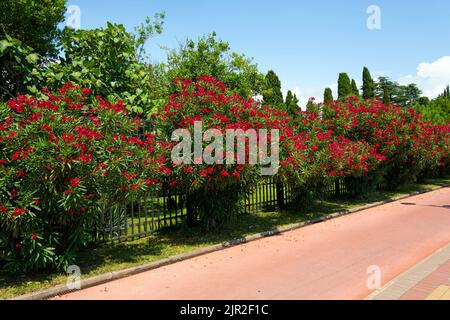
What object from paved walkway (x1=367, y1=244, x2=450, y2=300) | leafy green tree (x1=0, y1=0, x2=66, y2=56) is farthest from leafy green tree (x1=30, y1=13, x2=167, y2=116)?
paved walkway (x1=367, y1=244, x2=450, y2=300)

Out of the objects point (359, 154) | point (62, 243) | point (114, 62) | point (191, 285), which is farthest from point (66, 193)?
point (359, 154)

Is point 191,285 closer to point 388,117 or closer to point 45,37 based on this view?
point 388,117

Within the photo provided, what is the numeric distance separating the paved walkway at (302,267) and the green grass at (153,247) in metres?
0.51

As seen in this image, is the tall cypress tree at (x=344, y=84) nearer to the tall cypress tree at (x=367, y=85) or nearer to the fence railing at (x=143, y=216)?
the tall cypress tree at (x=367, y=85)

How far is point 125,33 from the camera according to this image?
11.3 m

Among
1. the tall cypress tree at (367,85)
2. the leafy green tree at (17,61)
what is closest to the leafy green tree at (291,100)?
the tall cypress tree at (367,85)

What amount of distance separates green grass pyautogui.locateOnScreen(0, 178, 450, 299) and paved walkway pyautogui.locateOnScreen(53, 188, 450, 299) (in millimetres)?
509

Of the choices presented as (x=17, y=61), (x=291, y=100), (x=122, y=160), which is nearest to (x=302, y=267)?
(x=122, y=160)

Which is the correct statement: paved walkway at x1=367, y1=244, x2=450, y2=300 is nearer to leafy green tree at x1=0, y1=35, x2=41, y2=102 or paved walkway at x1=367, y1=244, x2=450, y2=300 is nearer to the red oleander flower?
the red oleander flower

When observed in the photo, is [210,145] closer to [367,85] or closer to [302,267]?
[302,267]

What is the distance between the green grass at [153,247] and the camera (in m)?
5.88

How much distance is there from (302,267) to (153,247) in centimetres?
311

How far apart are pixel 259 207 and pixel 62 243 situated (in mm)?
6829

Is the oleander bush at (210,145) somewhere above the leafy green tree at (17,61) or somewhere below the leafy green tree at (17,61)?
below
